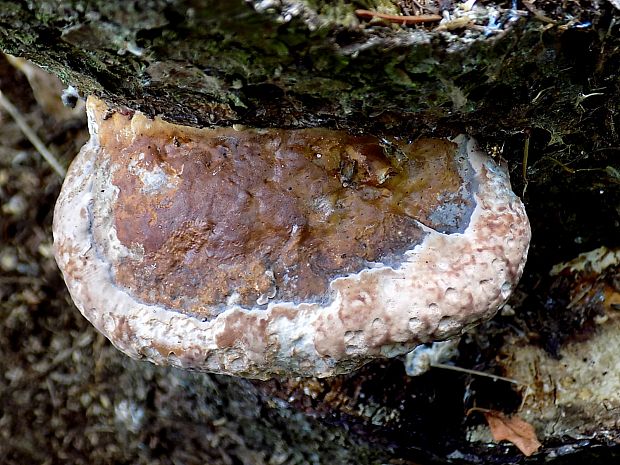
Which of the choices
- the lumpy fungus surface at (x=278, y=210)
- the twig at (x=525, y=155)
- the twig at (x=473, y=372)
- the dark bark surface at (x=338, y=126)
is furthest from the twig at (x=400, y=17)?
the twig at (x=473, y=372)

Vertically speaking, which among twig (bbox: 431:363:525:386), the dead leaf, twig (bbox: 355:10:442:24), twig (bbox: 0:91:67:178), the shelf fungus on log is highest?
twig (bbox: 355:10:442:24)

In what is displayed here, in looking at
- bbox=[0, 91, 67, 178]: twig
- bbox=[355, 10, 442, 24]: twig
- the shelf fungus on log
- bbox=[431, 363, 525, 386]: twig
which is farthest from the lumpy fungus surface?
bbox=[0, 91, 67, 178]: twig

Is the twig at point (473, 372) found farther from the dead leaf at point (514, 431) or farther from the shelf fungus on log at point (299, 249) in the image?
the shelf fungus on log at point (299, 249)

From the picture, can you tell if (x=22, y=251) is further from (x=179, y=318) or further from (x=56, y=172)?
(x=179, y=318)

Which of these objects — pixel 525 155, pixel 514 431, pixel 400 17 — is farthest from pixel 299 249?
pixel 514 431

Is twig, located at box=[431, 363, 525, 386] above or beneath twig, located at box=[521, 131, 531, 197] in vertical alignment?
beneath

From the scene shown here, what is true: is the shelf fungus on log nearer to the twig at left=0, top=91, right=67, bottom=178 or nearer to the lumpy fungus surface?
the lumpy fungus surface

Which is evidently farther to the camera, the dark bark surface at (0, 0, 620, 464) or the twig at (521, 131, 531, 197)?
the twig at (521, 131, 531, 197)
